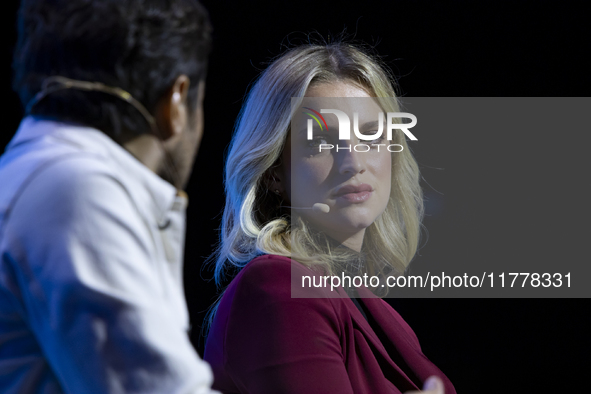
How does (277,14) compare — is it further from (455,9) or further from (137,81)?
(137,81)

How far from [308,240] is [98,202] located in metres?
0.83

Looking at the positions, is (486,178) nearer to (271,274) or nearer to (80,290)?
A: (271,274)

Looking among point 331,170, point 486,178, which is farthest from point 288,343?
point 486,178

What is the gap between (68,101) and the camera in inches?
26.2

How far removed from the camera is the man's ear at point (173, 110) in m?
0.72

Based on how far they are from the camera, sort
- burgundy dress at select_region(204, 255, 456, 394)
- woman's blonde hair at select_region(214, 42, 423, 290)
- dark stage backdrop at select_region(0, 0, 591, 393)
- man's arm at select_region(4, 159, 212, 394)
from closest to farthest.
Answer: man's arm at select_region(4, 159, 212, 394) → burgundy dress at select_region(204, 255, 456, 394) → woman's blonde hair at select_region(214, 42, 423, 290) → dark stage backdrop at select_region(0, 0, 591, 393)

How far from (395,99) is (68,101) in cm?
109

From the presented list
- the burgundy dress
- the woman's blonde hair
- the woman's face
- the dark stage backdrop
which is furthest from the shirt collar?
the dark stage backdrop

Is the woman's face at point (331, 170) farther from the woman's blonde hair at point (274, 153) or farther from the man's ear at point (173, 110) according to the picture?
the man's ear at point (173, 110)

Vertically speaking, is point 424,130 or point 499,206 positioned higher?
point 424,130

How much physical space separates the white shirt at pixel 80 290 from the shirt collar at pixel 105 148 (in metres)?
0.03

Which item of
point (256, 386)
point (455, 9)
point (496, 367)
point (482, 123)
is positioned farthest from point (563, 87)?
point (256, 386)

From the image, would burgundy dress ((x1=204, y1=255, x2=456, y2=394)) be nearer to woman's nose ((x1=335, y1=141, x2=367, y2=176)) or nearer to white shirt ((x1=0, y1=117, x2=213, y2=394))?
woman's nose ((x1=335, y1=141, x2=367, y2=176))

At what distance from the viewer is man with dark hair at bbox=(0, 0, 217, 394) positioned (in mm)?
565
